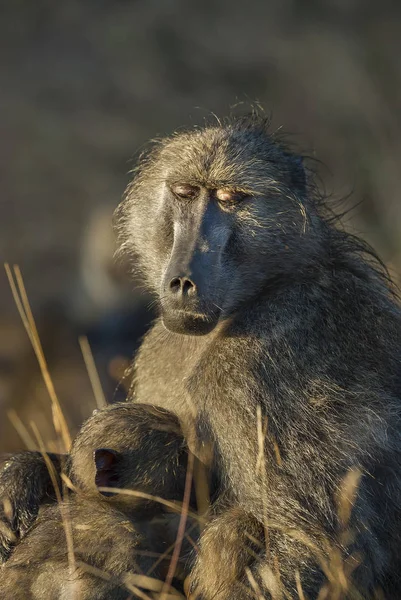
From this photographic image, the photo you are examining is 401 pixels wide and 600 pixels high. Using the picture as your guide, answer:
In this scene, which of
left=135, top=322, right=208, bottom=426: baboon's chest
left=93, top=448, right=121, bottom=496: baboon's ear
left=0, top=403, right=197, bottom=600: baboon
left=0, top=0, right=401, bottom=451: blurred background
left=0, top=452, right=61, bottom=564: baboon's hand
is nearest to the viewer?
left=0, top=403, right=197, bottom=600: baboon

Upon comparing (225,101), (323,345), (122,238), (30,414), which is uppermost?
(225,101)

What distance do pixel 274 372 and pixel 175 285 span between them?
44 centimetres

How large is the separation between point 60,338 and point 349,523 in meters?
7.63

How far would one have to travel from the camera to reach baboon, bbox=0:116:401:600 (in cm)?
320

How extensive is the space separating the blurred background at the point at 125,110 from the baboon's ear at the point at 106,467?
5.83 metres

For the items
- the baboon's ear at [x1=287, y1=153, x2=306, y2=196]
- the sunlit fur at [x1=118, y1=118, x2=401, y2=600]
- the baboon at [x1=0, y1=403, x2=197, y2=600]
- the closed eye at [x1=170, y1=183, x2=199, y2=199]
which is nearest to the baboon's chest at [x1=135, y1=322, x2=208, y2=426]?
the sunlit fur at [x1=118, y1=118, x2=401, y2=600]

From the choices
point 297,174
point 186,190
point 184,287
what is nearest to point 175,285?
point 184,287

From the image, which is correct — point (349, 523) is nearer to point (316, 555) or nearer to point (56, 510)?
point (316, 555)

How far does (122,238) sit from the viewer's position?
4176mm

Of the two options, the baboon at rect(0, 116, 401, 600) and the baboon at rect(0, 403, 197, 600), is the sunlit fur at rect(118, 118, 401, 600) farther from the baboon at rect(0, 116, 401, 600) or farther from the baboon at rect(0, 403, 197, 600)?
the baboon at rect(0, 403, 197, 600)

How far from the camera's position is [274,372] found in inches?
134

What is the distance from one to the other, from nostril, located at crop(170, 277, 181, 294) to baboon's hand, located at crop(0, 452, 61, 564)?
0.91 m

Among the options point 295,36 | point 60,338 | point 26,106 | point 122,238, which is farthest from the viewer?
point 26,106

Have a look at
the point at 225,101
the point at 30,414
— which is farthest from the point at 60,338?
the point at 225,101
